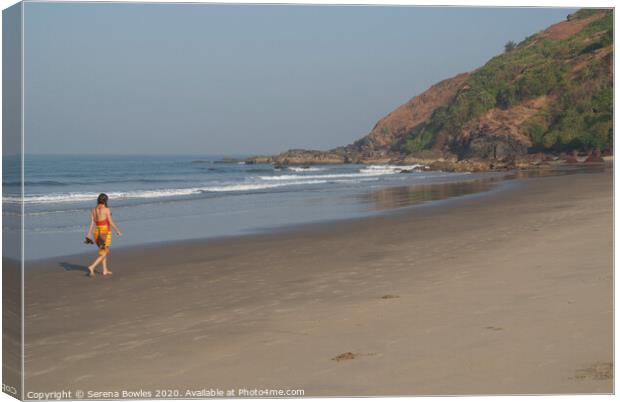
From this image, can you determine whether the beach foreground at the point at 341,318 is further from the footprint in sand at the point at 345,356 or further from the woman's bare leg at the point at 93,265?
the woman's bare leg at the point at 93,265

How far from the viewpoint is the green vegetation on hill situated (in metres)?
16.3

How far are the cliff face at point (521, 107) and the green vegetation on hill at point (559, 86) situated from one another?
3 cm

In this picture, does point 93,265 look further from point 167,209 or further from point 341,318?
point 167,209

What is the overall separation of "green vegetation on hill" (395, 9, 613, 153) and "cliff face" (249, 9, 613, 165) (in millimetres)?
34

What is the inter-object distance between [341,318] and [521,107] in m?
27.4

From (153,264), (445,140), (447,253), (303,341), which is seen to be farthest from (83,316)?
(445,140)

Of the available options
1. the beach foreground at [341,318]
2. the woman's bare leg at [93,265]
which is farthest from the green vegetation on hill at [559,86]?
the woman's bare leg at [93,265]

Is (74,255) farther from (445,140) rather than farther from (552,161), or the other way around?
(445,140)

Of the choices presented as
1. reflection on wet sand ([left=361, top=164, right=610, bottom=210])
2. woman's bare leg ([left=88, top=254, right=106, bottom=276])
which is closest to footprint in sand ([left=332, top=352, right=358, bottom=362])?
woman's bare leg ([left=88, top=254, right=106, bottom=276])

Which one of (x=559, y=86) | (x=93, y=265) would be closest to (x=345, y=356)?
(x=93, y=265)

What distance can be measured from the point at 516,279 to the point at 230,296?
2.98 m

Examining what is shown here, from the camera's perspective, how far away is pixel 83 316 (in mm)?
7340

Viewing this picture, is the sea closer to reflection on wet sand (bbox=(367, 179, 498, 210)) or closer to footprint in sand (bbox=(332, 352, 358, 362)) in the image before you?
reflection on wet sand (bbox=(367, 179, 498, 210))

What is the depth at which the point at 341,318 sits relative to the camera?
6.55m
